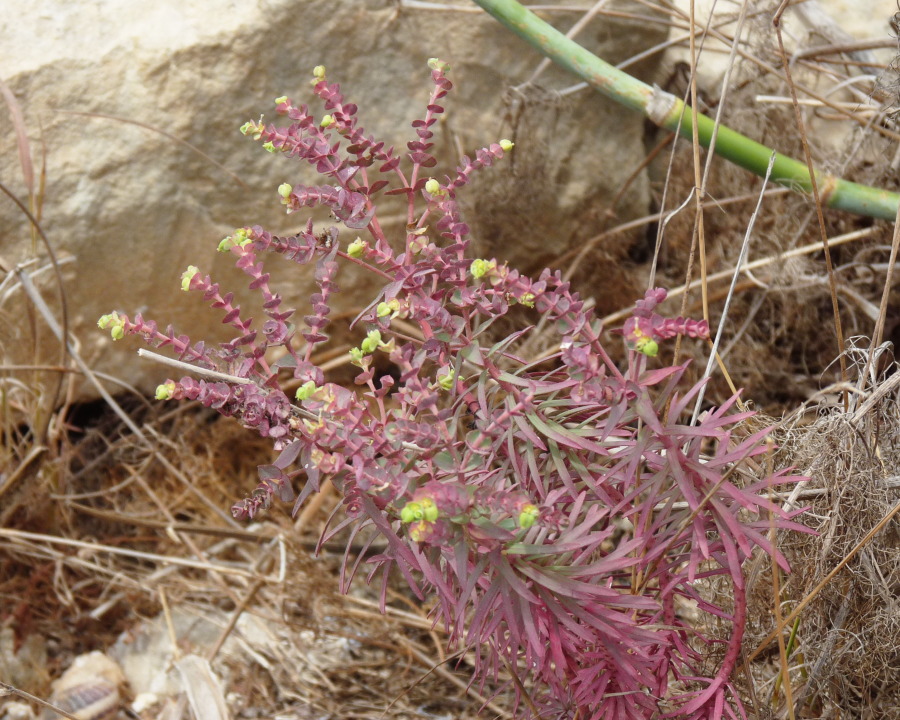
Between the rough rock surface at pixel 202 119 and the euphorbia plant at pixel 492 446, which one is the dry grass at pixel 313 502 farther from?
the euphorbia plant at pixel 492 446

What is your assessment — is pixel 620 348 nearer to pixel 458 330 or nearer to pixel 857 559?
pixel 857 559

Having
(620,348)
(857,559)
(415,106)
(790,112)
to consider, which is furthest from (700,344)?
(857,559)

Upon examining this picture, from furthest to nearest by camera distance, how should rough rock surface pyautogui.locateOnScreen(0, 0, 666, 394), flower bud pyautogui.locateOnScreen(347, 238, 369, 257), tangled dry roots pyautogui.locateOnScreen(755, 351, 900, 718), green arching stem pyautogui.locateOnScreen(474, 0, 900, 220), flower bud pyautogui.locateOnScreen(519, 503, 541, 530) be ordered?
rough rock surface pyautogui.locateOnScreen(0, 0, 666, 394)
green arching stem pyautogui.locateOnScreen(474, 0, 900, 220)
tangled dry roots pyautogui.locateOnScreen(755, 351, 900, 718)
flower bud pyautogui.locateOnScreen(347, 238, 369, 257)
flower bud pyautogui.locateOnScreen(519, 503, 541, 530)

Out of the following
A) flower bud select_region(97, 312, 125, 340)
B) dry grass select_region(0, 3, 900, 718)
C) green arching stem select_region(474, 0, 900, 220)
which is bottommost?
dry grass select_region(0, 3, 900, 718)

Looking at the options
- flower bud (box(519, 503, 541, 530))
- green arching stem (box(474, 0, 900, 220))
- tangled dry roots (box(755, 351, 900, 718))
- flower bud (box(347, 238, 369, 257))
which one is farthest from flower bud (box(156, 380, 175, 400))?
green arching stem (box(474, 0, 900, 220))

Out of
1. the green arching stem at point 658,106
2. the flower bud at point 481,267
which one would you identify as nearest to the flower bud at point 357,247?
the flower bud at point 481,267

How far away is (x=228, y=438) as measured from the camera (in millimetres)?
1855

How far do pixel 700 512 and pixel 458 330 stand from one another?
0.88 ft

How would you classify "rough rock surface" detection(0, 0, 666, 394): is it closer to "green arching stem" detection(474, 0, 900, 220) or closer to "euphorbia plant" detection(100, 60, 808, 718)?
"green arching stem" detection(474, 0, 900, 220)

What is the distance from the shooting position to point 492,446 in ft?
2.64

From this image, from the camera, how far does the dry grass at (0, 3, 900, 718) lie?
1.41m

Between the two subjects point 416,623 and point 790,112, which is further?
point 790,112

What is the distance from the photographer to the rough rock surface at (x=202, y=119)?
1.60 m

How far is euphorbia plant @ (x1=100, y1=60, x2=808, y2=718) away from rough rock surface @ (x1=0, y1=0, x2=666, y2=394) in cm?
88
